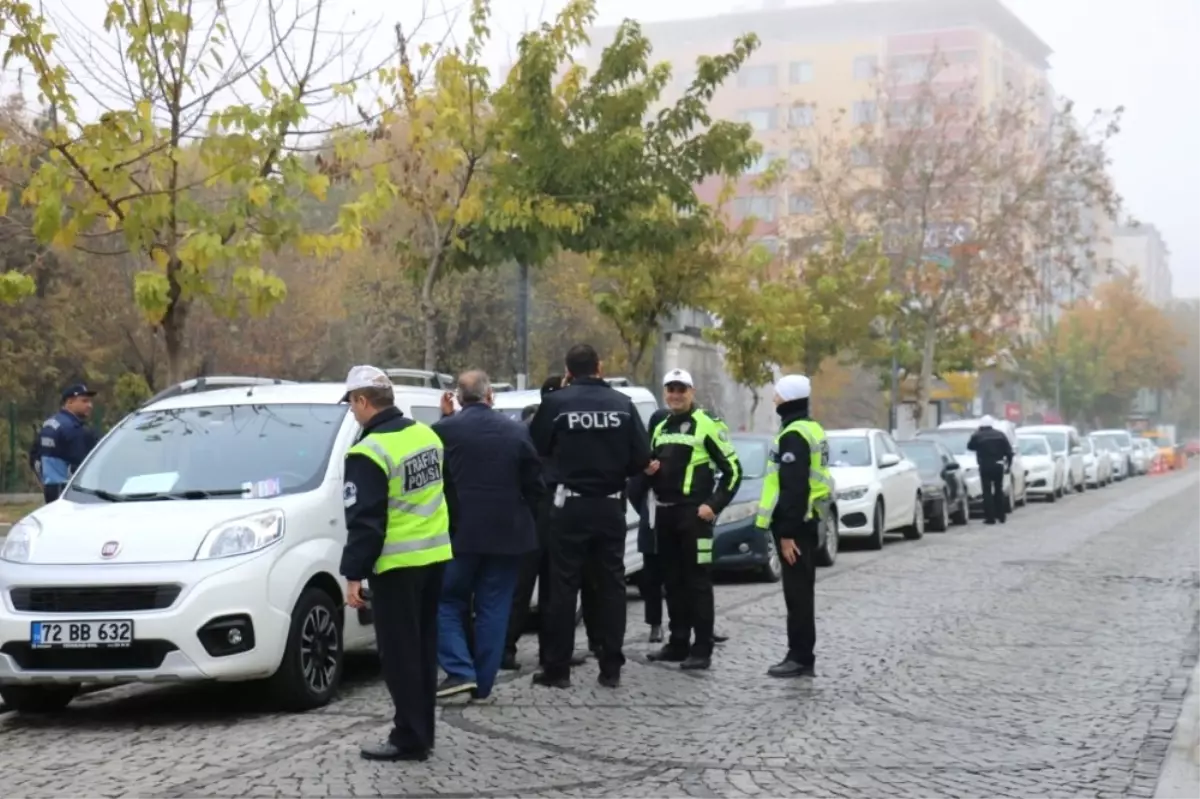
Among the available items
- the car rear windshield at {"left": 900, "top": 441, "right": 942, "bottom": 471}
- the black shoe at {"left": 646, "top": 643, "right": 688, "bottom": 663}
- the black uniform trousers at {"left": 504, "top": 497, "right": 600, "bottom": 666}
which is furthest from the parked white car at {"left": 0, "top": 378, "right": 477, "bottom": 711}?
the car rear windshield at {"left": 900, "top": 441, "right": 942, "bottom": 471}

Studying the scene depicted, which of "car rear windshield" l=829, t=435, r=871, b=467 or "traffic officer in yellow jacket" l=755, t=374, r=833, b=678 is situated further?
"car rear windshield" l=829, t=435, r=871, b=467

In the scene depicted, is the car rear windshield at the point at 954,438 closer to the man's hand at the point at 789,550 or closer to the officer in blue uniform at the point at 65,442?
the officer in blue uniform at the point at 65,442

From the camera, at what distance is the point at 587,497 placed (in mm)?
9742

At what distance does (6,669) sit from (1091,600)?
1011 cm

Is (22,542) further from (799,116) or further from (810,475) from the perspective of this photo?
(799,116)

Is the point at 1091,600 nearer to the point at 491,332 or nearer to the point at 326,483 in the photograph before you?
the point at 326,483

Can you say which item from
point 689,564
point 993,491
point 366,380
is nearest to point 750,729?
point 689,564

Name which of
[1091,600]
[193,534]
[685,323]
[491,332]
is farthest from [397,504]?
[685,323]

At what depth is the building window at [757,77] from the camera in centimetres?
11875

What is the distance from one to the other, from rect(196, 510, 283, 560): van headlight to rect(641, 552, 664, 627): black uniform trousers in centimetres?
336

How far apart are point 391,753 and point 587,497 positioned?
2509 millimetres

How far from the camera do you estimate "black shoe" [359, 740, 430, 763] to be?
7641 mm

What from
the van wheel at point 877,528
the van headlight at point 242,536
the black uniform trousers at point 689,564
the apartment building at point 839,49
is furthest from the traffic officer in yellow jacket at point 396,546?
the apartment building at point 839,49

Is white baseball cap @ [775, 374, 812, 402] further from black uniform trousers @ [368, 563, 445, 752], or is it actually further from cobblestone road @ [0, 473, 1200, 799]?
black uniform trousers @ [368, 563, 445, 752]
